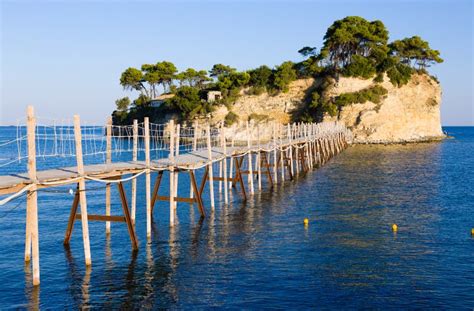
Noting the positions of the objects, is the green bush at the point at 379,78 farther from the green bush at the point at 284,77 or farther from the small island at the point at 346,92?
the green bush at the point at 284,77

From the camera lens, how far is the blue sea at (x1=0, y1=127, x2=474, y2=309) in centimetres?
1520

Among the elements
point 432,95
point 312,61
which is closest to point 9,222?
point 312,61

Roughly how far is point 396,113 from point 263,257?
266ft

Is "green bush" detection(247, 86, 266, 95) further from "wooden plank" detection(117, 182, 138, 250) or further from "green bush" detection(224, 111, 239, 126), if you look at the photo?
"wooden plank" detection(117, 182, 138, 250)

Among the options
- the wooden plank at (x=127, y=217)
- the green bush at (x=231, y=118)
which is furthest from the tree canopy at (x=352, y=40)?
the wooden plank at (x=127, y=217)

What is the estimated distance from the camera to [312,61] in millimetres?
102688

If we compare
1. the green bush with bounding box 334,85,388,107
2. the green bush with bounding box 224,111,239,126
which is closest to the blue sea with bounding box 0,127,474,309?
the green bush with bounding box 334,85,388,107

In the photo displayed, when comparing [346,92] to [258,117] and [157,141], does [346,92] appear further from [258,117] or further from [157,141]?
[157,141]

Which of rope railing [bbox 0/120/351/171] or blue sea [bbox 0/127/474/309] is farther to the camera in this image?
rope railing [bbox 0/120/351/171]

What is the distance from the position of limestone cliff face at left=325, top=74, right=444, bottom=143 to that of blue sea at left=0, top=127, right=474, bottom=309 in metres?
59.4

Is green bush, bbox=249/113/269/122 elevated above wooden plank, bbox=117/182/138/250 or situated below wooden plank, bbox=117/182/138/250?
above

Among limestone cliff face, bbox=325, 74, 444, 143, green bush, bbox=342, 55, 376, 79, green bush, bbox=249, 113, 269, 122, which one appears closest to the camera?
limestone cliff face, bbox=325, 74, 444, 143

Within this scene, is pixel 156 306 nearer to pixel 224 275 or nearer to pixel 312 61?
pixel 224 275

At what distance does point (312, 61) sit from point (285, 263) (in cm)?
8846
